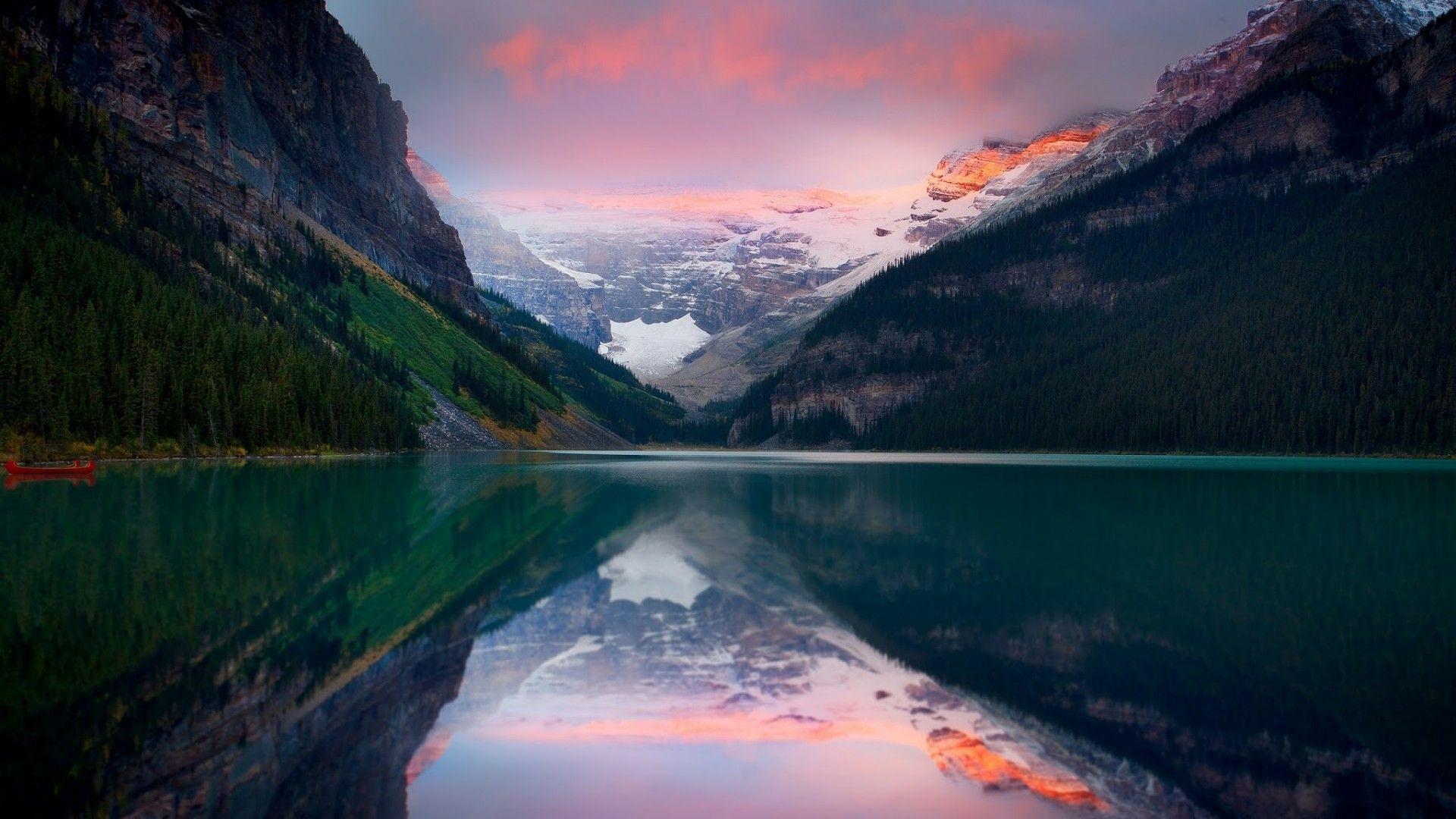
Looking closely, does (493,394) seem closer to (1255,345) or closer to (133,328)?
(133,328)

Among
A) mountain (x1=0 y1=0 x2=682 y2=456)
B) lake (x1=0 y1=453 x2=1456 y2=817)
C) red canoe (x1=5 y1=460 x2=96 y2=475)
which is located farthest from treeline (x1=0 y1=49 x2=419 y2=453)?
lake (x1=0 y1=453 x2=1456 y2=817)

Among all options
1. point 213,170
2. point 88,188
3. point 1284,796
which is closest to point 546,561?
point 1284,796

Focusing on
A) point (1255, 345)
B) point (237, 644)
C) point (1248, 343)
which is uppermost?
point (1248, 343)

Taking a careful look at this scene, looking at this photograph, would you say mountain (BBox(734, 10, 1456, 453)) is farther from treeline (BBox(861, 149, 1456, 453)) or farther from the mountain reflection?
the mountain reflection

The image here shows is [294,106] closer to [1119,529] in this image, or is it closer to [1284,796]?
[1119,529]

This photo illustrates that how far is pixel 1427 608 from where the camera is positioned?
755 inches

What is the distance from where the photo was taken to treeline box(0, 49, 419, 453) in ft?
227

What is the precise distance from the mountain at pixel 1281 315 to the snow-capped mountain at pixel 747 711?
116 metres

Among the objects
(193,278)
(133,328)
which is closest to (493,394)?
(193,278)

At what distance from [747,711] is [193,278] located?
4163 inches

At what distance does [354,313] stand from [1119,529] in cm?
14291

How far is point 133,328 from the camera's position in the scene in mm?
76062

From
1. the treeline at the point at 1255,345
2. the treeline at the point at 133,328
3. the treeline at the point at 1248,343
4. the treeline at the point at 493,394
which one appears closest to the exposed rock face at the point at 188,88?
the treeline at the point at 133,328

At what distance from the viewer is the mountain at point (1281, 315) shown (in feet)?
388
